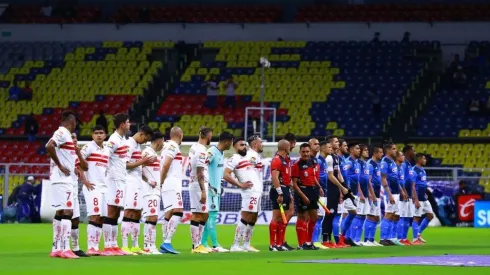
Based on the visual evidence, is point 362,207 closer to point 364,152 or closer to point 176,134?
point 364,152

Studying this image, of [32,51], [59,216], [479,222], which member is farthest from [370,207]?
[32,51]

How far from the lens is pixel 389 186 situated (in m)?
29.3

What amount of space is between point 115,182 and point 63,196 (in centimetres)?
190

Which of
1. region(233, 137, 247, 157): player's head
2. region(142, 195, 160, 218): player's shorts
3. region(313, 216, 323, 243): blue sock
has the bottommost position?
region(313, 216, 323, 243): blue sock

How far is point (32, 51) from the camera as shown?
5994cm

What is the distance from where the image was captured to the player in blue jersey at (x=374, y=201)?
93.1 feet

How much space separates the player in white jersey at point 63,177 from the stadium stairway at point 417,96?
101 feet

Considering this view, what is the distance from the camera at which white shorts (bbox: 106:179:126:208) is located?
72.9 ft

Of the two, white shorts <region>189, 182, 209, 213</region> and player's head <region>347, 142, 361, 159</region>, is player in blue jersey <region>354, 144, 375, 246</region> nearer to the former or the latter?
player's head <region>347, 142, 361, 159</region>

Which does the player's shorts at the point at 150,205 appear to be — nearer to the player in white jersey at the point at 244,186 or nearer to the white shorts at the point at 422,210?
the player in white jersey at the point at 244,186

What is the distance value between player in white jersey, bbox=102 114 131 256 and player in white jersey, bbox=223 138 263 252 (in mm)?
3257

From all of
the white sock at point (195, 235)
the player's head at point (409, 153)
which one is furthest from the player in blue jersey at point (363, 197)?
the white sock at point (195, 235)

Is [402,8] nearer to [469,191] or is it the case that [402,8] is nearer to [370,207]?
[469,191]

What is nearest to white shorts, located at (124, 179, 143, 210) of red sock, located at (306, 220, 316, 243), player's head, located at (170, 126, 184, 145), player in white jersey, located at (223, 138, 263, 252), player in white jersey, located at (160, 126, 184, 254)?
player in white jersey, located at (160, 126, 184, 254)
